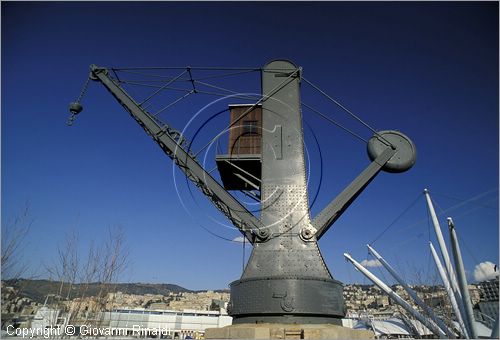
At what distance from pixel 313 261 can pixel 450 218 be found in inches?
192

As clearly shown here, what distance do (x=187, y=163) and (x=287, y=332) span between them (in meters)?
5.03

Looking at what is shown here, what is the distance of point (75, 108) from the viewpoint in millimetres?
11836

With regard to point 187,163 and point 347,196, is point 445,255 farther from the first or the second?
point 187,163

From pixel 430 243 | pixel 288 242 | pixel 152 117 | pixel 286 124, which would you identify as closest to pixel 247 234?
pixel 288 242

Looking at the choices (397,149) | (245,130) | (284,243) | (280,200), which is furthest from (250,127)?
(397,149)

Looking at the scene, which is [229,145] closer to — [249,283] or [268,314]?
[249,283]

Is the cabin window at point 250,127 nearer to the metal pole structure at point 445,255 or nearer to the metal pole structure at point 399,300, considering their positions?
the metal pole structure at point 445,255

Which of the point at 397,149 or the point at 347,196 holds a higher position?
the point at 397,149

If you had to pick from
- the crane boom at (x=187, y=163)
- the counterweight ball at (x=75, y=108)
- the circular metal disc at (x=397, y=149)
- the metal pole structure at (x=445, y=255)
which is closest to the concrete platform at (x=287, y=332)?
the crane boom at (x=187, y=163)

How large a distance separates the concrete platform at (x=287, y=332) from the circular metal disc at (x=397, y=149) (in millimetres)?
4736

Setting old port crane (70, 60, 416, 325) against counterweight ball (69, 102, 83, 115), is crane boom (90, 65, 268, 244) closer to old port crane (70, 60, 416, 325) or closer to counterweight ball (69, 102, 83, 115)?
old port crane (70, 60, 416, 325)

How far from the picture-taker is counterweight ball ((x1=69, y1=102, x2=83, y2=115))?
1181 cm

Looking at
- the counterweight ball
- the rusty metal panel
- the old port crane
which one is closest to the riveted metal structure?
the old port crane

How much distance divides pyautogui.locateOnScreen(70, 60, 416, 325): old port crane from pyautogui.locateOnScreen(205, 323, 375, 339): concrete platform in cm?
32
